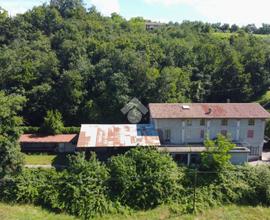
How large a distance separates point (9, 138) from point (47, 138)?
36.9 feet

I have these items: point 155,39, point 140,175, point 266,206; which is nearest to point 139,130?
point 140,175

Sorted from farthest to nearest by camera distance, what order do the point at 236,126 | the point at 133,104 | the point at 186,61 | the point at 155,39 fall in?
1. the point at 155,39
2. the point at 186,61
3. the point at 133,104
4. the point at 236,126

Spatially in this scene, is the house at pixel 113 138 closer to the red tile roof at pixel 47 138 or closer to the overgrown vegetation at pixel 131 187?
the red tile roof at pixel 47 138

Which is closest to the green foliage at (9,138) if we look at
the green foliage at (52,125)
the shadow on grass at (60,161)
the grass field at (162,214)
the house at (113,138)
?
the grass field at (162,214)

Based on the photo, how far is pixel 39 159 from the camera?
34.2 meters

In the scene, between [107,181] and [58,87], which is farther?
[58,87]

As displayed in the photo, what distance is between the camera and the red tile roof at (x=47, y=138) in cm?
3653

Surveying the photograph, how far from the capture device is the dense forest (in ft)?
137

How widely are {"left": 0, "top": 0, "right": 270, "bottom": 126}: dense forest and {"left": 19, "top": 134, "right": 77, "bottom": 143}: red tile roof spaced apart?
4519 millimetres

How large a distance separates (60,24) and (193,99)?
1053 inches

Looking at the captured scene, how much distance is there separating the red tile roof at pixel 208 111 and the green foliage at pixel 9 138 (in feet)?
46.5

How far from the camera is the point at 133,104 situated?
41.2 meters

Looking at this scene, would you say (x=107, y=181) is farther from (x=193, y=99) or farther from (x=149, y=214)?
(x=193, y=99)

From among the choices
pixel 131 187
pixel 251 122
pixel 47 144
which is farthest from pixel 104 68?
pixel 131 187
